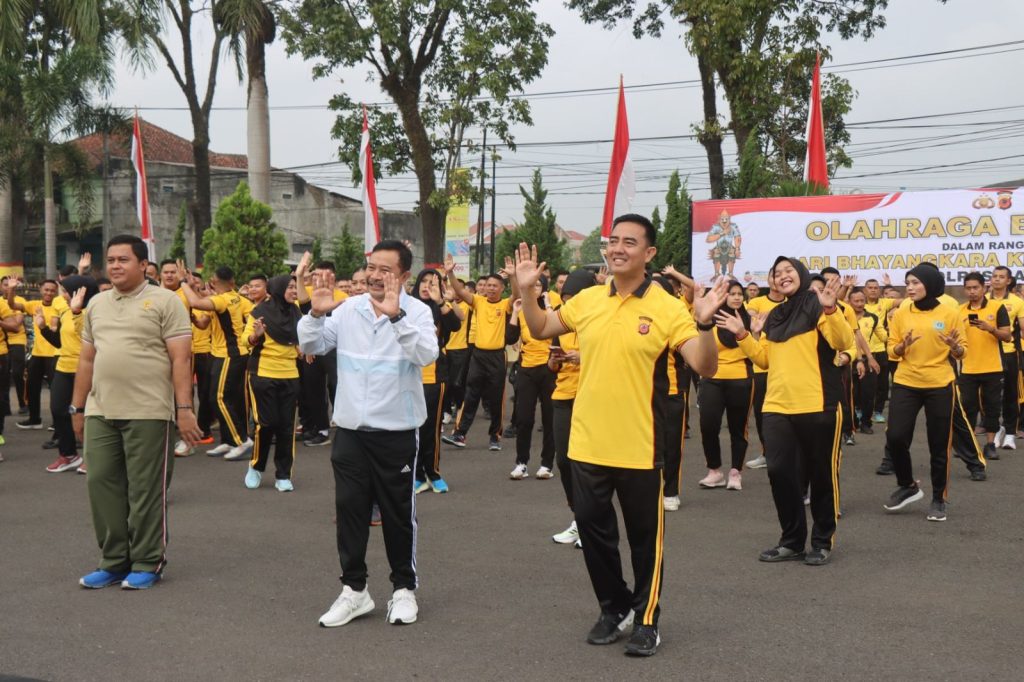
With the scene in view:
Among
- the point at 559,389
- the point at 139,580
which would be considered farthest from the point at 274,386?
the point at 139,580

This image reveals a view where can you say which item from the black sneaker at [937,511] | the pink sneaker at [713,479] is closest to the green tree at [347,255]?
the pink sneaker at [713,479]

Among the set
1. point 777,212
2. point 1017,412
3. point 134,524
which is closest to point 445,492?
point 134,524

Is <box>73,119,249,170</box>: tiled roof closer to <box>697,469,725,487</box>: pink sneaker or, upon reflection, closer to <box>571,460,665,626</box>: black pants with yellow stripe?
<box>697,469,725,487</box>: pink sneaker

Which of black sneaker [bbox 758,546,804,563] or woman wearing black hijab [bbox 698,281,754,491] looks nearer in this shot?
black sneaker [bbox 758,546,804,563]

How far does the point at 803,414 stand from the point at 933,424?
2.03 meters

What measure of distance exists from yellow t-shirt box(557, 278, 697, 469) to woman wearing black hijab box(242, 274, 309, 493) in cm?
505

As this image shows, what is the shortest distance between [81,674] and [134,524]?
158cm

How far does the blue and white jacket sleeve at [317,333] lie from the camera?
559 centimetres

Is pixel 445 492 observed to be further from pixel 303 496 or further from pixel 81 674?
pixel 81 674

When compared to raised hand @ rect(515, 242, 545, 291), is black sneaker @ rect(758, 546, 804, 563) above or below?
below

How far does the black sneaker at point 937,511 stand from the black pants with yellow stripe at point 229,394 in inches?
278

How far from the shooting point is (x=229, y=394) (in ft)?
38.7

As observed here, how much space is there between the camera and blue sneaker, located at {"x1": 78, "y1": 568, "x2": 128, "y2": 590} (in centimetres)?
619

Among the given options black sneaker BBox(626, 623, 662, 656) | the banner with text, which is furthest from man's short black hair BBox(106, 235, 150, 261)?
the banner with text
